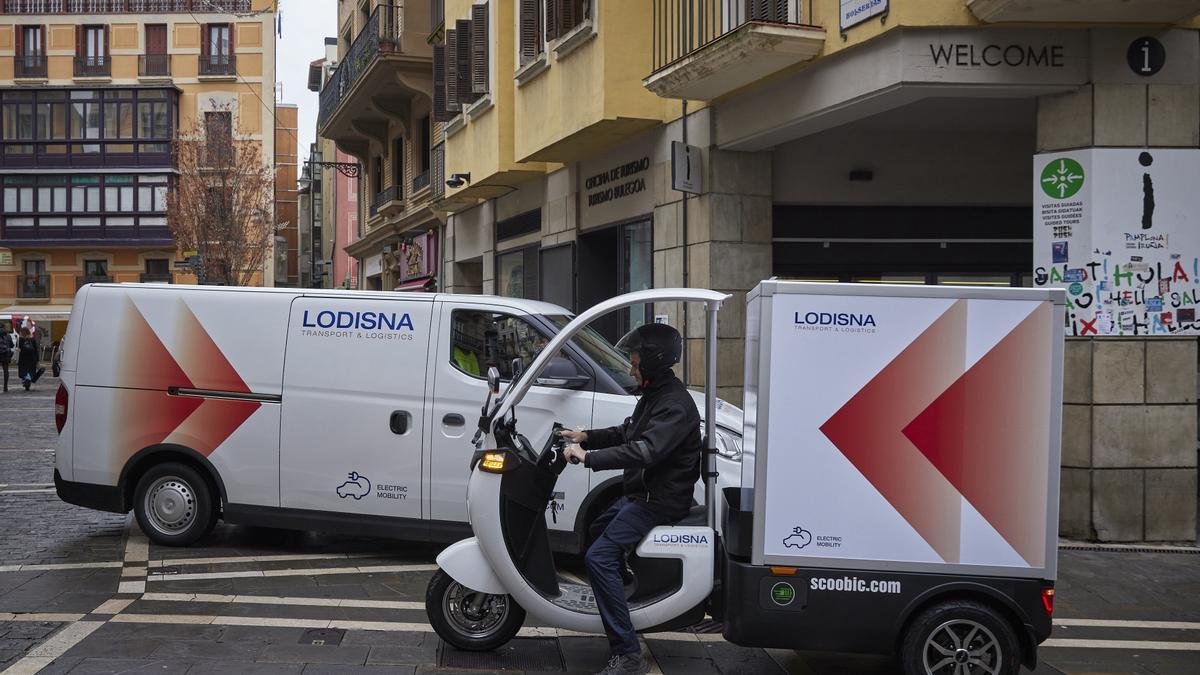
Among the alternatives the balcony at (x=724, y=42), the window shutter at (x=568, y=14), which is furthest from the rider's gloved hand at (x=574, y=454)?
the window shutter at (x=568, y=14)

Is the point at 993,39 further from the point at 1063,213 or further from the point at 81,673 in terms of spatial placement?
the point at 81,673

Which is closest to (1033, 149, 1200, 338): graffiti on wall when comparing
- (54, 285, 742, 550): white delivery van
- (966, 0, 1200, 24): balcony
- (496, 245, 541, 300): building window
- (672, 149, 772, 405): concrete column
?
(966, 0, 1200, 24): balcony

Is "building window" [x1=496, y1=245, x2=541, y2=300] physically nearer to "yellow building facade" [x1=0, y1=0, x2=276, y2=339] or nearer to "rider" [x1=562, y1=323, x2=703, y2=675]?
"rider" [x1=562, y1=323, x2=703, y2=675]

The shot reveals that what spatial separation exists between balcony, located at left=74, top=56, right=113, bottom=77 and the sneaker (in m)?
58.7

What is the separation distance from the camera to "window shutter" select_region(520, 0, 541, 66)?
17453mm

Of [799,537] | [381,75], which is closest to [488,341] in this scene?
[799,537]

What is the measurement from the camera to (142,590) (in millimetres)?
7656

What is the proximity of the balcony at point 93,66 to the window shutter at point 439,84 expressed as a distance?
4082 cm

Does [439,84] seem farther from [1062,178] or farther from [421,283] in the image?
[1062,178]

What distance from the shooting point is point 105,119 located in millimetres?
56719

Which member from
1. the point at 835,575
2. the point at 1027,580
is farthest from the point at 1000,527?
the point at 835,575

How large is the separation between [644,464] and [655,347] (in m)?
0.56

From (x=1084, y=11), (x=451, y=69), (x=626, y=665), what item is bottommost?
(x=626, y=665)

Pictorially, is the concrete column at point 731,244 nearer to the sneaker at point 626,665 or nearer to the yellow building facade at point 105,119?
the sneaker at point 626,665
